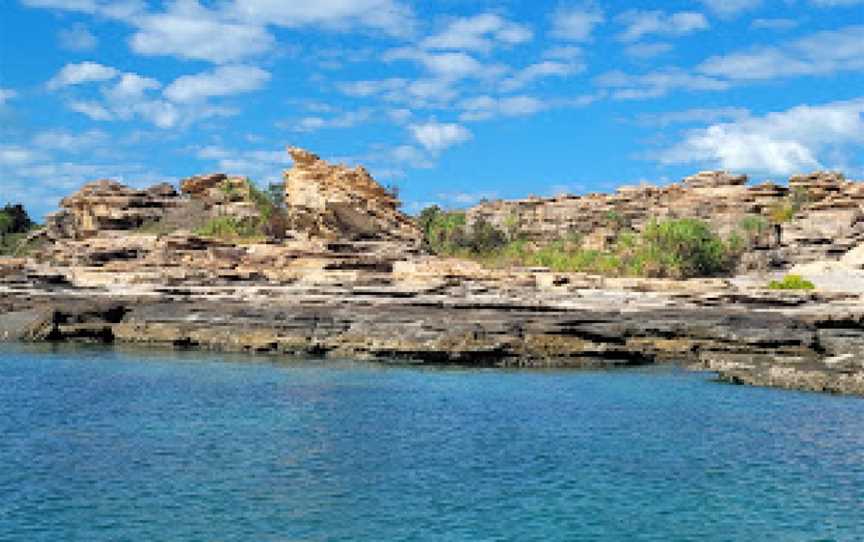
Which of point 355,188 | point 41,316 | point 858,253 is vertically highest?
point 355,188

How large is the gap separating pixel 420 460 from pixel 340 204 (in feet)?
176

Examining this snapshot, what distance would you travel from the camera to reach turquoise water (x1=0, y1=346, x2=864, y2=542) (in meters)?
19.5

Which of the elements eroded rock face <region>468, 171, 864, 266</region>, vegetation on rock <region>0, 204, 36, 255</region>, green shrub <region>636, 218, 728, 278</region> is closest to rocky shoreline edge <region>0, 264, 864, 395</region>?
green shrub <region>636, 218, 728, 278</region>

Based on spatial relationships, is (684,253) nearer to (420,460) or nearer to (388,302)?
(388,302)

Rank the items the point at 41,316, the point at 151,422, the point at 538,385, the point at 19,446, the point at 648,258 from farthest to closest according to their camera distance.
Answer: the point at 648,258 < the point at 41,316 < the point at 538,385 < the point at 151,422 < the point at 19,446

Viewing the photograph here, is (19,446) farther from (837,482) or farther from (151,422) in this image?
(837,482)

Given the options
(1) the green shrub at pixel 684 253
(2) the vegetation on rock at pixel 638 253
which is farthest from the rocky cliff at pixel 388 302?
(2) the vegetation on rock at pixel 638 253

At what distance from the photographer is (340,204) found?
77562 millimetres

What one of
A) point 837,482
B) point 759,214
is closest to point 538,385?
point 837,482

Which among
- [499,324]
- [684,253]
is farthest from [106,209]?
[684,253]

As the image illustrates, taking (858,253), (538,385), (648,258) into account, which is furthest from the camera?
(648,258)

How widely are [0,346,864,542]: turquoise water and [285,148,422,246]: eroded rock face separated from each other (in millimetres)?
36349

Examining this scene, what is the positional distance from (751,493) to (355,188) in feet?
206

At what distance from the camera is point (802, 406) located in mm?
36219
